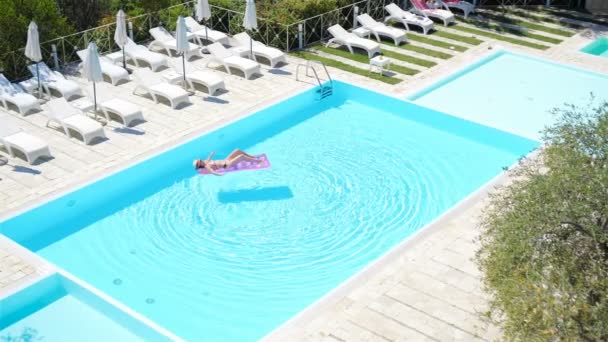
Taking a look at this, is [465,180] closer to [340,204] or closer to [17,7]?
[340,204]

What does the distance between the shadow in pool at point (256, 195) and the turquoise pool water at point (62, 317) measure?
14.0 feet

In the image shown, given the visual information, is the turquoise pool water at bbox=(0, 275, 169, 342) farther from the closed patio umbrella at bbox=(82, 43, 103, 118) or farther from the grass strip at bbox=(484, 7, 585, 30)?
the grass strip at bbox=(484, 7, 585, 30)

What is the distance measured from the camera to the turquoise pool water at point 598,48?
84.2 feet

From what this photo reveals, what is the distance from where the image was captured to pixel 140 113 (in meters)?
19.9

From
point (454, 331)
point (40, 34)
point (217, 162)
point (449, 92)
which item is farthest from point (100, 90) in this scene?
point (454, 331)

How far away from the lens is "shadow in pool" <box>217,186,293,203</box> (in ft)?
57.0

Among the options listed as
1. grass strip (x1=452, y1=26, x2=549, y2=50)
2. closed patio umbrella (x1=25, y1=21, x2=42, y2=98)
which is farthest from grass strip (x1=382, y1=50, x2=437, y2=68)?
closed patio umbrella (x1=25, y1=21, x2=42, y2=98)

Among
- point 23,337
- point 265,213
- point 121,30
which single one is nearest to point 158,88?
point 121,30

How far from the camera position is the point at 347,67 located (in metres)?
23.6

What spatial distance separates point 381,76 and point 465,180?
5.60 metres

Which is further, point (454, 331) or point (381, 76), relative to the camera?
point (381, 76)

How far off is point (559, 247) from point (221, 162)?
8807 mm

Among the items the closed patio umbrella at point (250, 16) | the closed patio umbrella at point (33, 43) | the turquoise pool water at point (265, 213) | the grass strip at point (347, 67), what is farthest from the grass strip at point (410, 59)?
the closed patio umbrella at point (33, 43)

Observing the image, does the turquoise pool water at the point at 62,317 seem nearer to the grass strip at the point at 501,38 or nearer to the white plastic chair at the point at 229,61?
the white plastic chair at the point at 229,61
